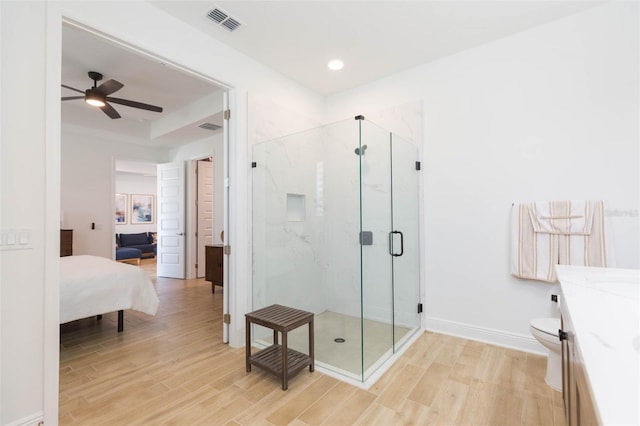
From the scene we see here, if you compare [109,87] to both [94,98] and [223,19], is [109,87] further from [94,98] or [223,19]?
[223,19]

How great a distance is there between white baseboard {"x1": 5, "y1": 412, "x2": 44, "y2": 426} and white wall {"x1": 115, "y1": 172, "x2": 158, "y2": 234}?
26.7ft

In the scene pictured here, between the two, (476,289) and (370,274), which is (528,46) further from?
(370,274)

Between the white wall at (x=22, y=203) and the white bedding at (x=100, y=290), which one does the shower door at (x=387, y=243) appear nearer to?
the white wall at (x=22, y=203)

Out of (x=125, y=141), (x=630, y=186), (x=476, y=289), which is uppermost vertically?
(x=125, y=141)

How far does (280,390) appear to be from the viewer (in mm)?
2062

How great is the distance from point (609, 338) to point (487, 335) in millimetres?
2202

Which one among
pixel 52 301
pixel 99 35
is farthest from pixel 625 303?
pixel 99 35

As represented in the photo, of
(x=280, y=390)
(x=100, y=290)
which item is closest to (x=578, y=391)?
(x=280, y=390)

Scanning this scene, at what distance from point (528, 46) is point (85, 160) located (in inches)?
257

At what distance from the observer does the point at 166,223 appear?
612 cm

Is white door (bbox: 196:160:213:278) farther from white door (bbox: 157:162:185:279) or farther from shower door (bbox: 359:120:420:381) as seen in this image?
shower door (bbox: 359:120:420:381)

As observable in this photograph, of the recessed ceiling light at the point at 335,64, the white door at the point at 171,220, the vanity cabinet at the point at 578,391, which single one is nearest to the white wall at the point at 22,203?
the recessed ceiling light at the point at 335,64

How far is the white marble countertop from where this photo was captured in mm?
563

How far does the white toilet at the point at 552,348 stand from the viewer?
2.01 m
